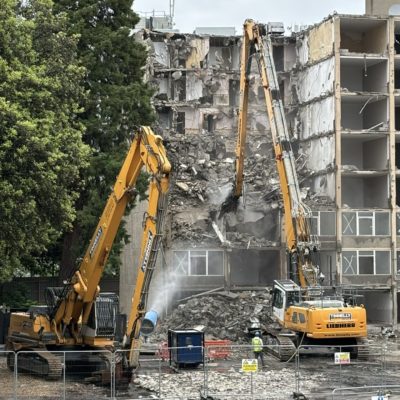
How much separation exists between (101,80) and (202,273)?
1504 cm

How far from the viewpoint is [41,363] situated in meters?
29.4

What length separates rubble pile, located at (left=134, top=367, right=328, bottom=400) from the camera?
88.8 ft

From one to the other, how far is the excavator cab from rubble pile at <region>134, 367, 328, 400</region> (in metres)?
6.63

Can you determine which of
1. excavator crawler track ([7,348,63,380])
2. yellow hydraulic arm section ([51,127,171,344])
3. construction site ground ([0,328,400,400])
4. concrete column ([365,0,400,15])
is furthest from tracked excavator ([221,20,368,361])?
concrete column ([365,0,400,15])

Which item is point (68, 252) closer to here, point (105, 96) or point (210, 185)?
point (105, 96)

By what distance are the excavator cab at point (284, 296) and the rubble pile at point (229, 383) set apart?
261 inches

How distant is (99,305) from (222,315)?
17846 mm

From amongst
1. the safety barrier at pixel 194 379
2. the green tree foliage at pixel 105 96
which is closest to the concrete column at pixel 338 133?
the green tree foliage at pixel 105 96

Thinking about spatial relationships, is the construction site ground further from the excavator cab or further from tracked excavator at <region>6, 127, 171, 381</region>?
the excavator cab

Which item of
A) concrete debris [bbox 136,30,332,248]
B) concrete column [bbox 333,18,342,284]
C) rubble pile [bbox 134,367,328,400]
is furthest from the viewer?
concrete debris [bbox 136,30,332,248]

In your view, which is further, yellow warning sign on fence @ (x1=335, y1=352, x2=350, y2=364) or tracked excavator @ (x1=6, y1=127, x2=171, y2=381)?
yellow warning sign on fence @ (x1=335, y1=352, x2=350, y2=364)

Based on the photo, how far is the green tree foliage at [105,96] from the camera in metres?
42.9

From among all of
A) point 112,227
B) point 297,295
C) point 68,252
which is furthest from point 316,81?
point 112,227

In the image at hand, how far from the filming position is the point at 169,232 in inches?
2116
